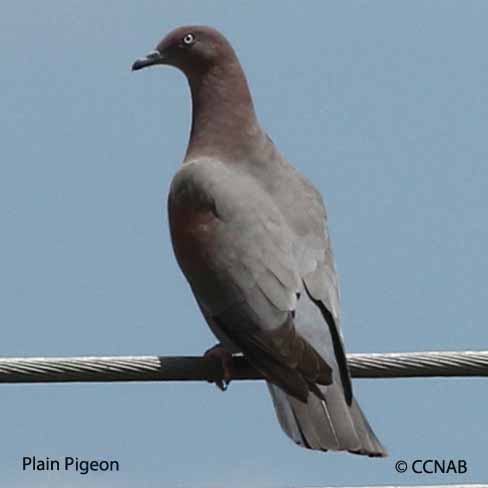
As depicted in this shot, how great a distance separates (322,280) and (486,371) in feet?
4.08

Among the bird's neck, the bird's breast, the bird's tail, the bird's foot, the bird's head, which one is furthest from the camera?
the bird's head

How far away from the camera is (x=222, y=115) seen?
23.9 ft

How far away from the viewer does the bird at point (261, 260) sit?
5695mm

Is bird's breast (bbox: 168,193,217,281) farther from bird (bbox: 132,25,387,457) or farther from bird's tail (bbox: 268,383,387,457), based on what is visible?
bird's tail (bbox: 268,383,387,457)

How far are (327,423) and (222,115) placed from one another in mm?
2022

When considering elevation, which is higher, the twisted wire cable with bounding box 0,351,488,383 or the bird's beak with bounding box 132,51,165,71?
the bird's beak with bounding box 132,51,165,71

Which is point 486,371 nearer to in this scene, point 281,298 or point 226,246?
point 281,298

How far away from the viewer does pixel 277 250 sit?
619 cm

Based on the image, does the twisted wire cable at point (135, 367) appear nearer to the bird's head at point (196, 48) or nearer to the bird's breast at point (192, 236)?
the bird's breast at point (192, 236)

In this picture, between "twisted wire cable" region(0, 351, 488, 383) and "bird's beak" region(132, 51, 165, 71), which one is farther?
"bird's beak" region(132, 51, 165, 71)

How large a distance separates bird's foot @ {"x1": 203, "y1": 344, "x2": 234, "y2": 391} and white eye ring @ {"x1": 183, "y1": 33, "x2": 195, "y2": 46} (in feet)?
6.18

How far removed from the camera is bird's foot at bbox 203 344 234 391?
19.5 feet

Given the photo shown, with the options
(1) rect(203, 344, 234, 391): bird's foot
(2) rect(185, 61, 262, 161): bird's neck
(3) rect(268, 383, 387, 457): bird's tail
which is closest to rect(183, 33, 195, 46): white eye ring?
(2) rect(185, 61, 262, 161): bird's neck

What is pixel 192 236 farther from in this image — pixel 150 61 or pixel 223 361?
pixel 150 61
